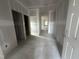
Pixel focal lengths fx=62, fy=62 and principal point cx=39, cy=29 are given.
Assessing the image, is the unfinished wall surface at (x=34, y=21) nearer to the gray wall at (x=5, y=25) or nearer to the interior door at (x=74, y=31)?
the gray wall at (x=5, y=25)

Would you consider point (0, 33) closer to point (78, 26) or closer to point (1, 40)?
point (1, 40)

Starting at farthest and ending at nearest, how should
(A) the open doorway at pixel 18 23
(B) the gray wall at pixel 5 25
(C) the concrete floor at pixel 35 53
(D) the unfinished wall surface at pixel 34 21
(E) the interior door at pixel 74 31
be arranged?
(D) the unfinished wall surface at pixel 34 21 → (A) the open doorway at pixel 18 23 → (C) the concrete floor at pixel 35 53 → (B) the gray wall at pixel 5 25 → (E) the interior door at pixel 74 31

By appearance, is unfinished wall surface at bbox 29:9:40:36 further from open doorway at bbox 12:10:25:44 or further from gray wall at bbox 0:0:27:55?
gray wall at bbox 0:0:27:55

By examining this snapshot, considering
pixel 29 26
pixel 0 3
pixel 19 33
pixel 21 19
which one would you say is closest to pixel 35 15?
pixel 29 26

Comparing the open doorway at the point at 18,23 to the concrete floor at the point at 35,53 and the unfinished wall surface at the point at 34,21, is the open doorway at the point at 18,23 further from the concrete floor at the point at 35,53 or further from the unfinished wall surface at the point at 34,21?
the unfinished wall surface at the point at 34,21

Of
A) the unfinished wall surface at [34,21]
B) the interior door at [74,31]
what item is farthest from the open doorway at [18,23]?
the interior door at [74,31]

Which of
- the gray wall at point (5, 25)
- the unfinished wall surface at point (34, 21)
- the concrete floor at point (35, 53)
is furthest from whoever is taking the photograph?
the unfinished wall surface at point (34, 21)

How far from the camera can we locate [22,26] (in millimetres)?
3900

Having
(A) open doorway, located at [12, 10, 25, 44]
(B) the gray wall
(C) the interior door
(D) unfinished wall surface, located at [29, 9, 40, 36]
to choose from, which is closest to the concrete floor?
(B) the gray wall

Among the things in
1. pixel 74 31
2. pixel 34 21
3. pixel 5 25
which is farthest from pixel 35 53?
pixel 34 21

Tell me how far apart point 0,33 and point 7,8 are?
103 cm

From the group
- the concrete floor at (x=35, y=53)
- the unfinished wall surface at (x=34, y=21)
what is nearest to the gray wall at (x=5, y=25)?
the concrete floor at (x=35, y=53)

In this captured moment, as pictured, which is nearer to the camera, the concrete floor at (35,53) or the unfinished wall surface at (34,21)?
the concrete floor at (35,53)

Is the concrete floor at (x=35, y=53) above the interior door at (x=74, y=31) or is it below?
below
